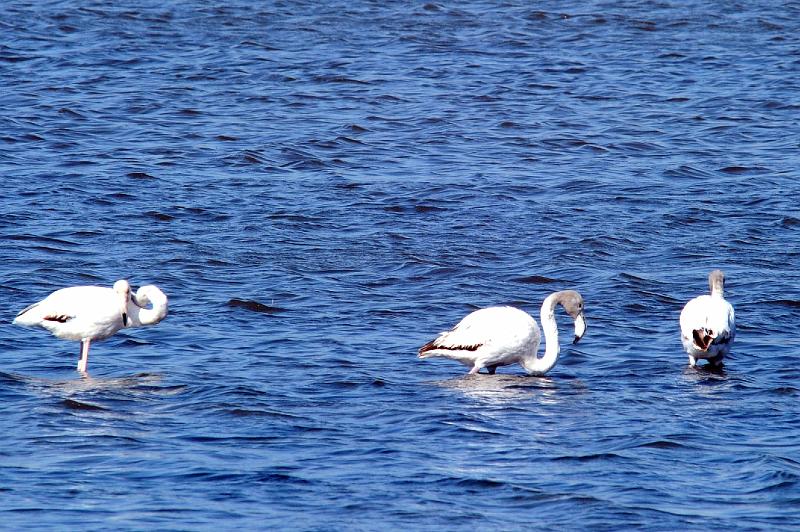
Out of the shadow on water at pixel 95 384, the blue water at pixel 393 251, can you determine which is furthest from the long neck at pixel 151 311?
the shadow on water at pixel 95 384

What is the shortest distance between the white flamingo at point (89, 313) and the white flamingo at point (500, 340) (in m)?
2.22

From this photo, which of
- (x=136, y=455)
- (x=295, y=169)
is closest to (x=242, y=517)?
(x=136, y=455)

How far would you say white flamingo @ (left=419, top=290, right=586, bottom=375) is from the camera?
35.3 ft

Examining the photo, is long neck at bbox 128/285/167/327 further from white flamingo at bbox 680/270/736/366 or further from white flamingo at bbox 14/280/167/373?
white flamingo at bbox 680/270/736/366

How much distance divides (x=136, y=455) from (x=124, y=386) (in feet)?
5.78

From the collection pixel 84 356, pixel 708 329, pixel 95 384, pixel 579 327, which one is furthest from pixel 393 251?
pixel 95 384

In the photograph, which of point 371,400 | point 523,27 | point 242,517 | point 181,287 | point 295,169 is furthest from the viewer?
point 523,27

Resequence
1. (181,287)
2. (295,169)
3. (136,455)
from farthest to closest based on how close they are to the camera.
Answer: (295,169) < (181,287) < (136,455)

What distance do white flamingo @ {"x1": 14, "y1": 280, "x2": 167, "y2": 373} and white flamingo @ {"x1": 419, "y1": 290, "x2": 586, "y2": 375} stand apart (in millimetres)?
2219

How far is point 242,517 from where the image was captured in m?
7.49

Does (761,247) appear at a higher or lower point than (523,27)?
lower

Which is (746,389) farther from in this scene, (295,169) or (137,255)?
(295,169)

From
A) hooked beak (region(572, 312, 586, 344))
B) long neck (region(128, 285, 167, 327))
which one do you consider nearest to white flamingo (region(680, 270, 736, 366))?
hooked beak (region(572, 312, 586, 344))

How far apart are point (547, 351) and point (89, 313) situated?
11.4 feet
